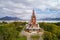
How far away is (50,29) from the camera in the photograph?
10.6 m

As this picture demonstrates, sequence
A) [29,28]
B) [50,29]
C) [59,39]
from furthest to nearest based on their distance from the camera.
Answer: [29,28] → [50,29] → [59,39]

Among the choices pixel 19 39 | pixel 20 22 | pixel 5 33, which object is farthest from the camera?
pixel 20 22

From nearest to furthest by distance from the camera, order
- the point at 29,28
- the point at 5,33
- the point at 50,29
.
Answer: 1. the point at 5,33
2. the point at 50,29
3. the point at 29,28

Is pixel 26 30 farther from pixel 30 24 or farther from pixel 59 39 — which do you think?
pixel 59 39

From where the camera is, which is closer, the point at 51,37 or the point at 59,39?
the point at 51,37

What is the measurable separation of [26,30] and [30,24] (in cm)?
57

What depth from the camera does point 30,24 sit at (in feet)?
40.1

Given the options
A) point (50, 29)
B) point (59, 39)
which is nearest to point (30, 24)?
point (50, 29)

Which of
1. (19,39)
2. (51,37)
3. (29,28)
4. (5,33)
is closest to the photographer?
(5,33)

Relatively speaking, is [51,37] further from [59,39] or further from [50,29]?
[50,29]

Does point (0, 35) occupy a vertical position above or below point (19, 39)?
above

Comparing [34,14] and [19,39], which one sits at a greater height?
[34,14]

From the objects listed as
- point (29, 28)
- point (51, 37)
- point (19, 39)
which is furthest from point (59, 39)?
point (29, 28)

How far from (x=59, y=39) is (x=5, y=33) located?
8.86 feet
